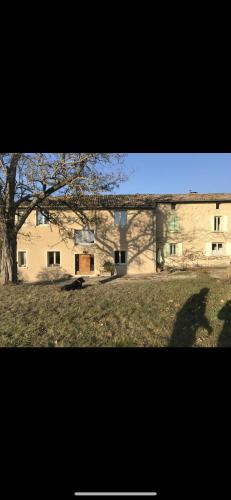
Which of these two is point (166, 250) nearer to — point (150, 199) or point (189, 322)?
point (150, 199)

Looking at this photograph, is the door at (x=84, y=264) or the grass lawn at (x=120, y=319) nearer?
the grass lawn at (x=120, y=319)

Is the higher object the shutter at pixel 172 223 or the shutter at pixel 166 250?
the shutter at pixel 172 223

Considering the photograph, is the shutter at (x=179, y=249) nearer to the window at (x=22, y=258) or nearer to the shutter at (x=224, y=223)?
the shutter at (x=224, y=223)

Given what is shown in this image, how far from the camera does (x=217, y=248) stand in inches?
652

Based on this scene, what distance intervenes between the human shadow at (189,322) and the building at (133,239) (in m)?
8.75

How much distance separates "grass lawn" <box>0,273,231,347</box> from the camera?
4473 mm

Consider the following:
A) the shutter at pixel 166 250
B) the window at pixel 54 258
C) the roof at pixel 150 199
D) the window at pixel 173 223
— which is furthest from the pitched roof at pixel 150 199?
the window at pixel 54 258

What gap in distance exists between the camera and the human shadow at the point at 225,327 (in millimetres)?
4235

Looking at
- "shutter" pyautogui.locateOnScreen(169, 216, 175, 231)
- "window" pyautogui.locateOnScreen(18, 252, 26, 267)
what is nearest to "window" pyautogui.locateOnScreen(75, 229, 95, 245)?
"window" pyautogui.locateOnScreen(18, 252, 26, 267)

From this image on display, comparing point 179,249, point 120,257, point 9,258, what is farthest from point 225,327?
point 179,249

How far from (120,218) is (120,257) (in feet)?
8.02

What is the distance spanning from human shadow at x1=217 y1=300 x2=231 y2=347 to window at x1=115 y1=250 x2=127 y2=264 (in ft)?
30.4
